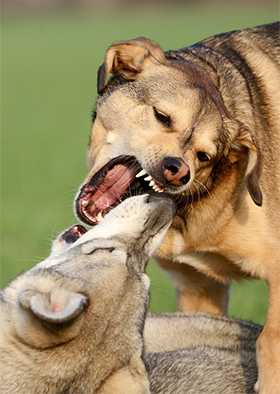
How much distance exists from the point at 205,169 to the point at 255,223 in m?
0.58

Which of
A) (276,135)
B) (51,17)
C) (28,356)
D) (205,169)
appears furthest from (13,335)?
(51,17)

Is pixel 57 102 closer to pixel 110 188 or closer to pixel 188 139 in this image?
pixel 110 188

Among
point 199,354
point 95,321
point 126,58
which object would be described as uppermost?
point 126,58

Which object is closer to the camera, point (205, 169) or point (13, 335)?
point (13, 335)

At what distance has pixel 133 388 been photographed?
409cm

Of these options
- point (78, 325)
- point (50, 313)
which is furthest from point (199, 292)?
point (50, 313)

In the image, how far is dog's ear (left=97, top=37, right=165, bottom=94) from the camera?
17.3 ft

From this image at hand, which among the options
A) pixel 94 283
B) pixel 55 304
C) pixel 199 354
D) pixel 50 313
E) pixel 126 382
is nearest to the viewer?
pixel 50 313

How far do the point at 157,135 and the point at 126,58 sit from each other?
76 cm

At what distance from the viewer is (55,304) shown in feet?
13.1

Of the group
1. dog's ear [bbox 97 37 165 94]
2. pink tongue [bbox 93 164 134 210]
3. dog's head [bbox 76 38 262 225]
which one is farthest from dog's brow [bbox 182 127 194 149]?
dog's ear [bbox 97 37 165 94]

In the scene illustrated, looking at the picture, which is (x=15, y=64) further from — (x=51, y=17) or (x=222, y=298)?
(x=222, y=298)

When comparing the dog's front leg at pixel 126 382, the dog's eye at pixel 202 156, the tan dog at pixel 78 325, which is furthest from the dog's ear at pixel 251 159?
the dog's front leg at pixel 126 382

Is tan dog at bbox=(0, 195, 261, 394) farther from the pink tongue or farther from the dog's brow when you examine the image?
the dog's brow
